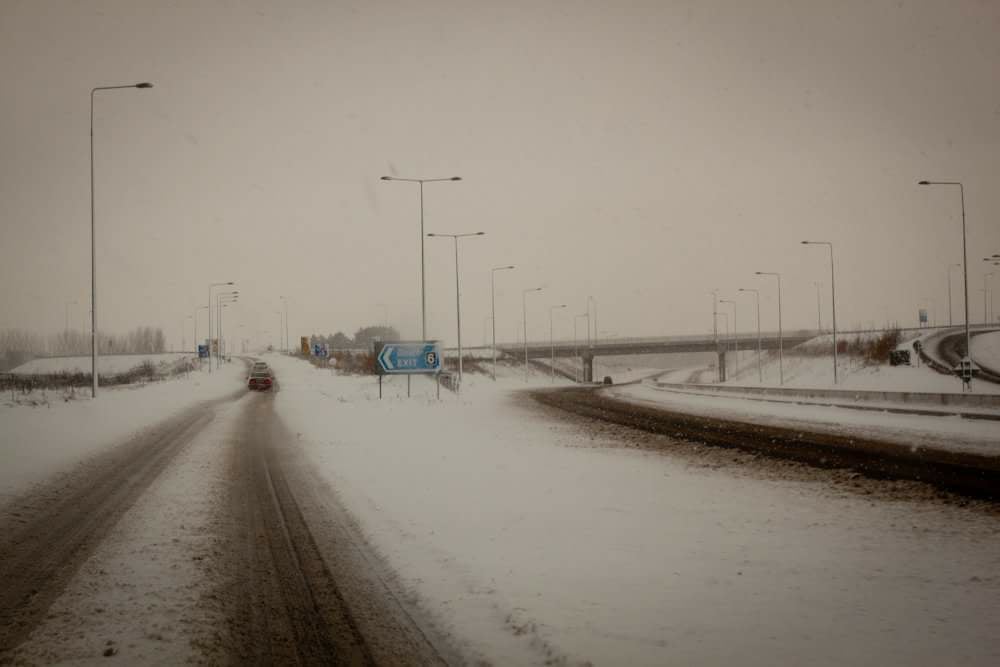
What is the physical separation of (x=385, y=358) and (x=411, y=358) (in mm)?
1318

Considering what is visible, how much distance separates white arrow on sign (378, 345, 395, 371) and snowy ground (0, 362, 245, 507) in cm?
933

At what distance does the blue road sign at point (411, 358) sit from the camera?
3288cm

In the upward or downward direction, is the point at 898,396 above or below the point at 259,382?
below

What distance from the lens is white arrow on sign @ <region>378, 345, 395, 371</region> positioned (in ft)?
107

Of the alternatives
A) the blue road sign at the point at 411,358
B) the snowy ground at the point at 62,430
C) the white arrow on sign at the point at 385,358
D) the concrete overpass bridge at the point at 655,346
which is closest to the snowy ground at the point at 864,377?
the concrete overpass bridge at the point at 655,346

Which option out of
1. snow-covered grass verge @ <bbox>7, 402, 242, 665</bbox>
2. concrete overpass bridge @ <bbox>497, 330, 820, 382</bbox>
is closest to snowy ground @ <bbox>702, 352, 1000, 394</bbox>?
concrete overpass bridge @ <bbox>497, 330, 820, 382</bbox>

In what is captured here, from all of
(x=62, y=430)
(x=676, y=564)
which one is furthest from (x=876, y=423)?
(x=62, y=430)

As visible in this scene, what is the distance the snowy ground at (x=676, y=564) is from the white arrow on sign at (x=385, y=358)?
1893 cm

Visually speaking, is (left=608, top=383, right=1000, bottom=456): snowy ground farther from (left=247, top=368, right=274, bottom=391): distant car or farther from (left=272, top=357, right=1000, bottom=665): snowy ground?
(left=247, top=368, right=274, bottom=391): distant car

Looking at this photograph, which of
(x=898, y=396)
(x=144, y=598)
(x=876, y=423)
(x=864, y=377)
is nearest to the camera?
(x=144, y=598)

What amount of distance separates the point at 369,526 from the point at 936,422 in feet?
70.1

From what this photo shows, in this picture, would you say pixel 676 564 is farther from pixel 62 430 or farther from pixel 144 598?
pixel 62 430

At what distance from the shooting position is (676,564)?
697cm

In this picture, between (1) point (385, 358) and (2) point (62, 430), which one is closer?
(2) point (62, 430)
